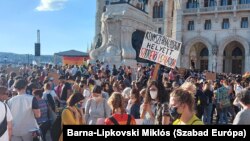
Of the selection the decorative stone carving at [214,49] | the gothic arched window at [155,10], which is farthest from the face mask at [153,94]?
the gothic arched window at [155,10]

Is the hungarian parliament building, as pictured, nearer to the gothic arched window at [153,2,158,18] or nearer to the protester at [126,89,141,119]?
the gothic arched window at [153,2,158,18]

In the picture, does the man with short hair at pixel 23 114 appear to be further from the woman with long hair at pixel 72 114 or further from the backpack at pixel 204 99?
the backpack at pixel 204 99

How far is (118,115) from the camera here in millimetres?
5039

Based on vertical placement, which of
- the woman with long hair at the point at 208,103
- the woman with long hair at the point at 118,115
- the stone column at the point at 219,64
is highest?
the stone column at the point at 219,64

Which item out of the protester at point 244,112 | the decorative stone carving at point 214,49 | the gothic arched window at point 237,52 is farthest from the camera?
the gothic arched window at point 237,52

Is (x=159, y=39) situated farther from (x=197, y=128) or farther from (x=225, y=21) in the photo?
(x=225, y=21)

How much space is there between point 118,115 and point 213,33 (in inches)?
1620

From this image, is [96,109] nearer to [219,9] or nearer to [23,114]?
[23,114]

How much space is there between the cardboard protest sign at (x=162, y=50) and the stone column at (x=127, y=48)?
1543cm

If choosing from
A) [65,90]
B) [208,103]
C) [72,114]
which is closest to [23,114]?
[72,114]

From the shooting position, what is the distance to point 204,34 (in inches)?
1772

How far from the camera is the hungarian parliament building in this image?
4278 cm

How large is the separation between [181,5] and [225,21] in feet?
20.1

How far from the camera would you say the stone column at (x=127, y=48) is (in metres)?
26.0
